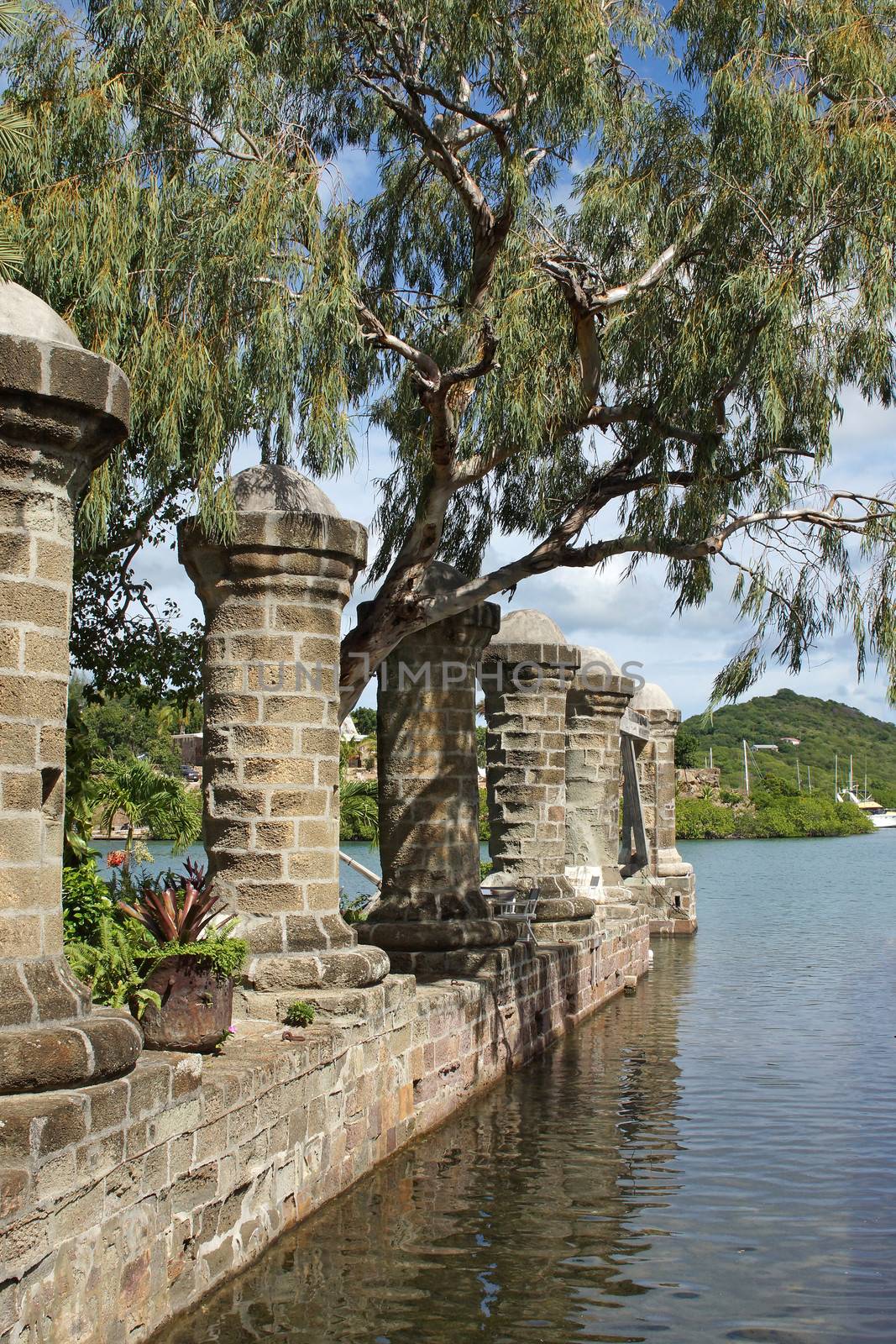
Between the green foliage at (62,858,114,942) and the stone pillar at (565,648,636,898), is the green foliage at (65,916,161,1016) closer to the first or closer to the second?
the green foliage at (62,858,114,942)

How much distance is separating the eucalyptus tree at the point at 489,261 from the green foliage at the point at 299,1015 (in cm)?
254

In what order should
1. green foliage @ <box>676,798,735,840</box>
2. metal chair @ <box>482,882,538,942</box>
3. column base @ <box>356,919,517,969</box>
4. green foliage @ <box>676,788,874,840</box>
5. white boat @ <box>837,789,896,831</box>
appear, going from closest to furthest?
column base @ <box>356,919,517,969</box> → metal chair @ <box>482,882,538,942</box> → green foliage @ <box>676,798,735,840</box> → green foliage @ <box>676,788,874,840</box> → white boat @ <box>837,789,896,831</box>

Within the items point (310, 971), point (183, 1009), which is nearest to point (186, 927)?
point (183, 1009)

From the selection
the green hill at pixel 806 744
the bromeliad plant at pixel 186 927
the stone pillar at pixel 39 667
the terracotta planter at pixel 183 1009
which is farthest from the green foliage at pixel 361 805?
the green hill at pixel 806 744

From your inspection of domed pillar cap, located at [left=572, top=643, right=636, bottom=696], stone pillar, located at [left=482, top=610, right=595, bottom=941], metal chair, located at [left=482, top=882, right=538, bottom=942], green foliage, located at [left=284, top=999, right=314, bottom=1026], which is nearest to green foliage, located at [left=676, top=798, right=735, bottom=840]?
domed pillar cap, located at [left=572, top=643, right=636, bottom=696]

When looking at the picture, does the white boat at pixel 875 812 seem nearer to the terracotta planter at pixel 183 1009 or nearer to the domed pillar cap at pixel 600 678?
the domed pillar cap at pixel 600 678

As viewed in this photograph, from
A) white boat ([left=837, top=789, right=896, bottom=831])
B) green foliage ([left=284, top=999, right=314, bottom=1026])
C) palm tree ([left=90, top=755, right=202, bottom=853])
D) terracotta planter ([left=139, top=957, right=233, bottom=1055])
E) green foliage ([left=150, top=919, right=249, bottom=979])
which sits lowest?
green foliage ([left=284, top=999, right=314, bottom=1026])

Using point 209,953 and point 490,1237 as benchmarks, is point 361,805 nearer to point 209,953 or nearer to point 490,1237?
point 490,1237

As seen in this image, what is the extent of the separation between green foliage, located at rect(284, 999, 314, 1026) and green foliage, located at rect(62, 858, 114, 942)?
101 centimetres

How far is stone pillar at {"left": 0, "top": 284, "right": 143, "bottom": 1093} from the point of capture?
15.7 ft

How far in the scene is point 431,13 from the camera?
29.5 feet

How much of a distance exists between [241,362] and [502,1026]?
16.5ft

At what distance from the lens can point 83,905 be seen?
6777 mm

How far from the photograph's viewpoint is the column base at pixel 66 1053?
14.9ft
